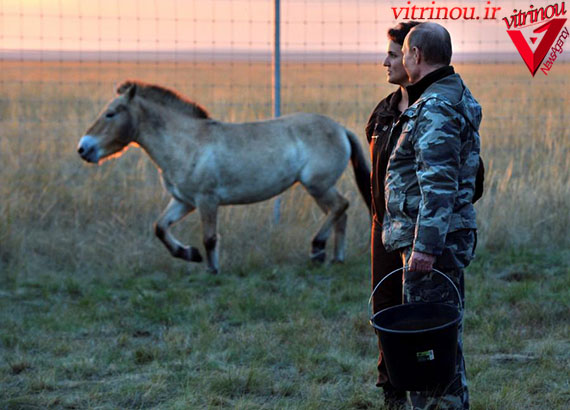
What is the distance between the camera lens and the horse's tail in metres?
7.88

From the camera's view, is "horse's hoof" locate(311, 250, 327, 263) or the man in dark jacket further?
"horse's hoof" locate(311, 250, 327, 263)

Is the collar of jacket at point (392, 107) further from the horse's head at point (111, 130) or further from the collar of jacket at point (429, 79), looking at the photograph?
the horse's head at point (111, 130)

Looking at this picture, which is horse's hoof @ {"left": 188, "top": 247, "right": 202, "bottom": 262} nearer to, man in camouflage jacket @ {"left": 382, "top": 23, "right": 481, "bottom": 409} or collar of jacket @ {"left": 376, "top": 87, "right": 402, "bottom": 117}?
collar of jacket @ {"left": 376, "top": 87, "right": 402, "bottom": 117}

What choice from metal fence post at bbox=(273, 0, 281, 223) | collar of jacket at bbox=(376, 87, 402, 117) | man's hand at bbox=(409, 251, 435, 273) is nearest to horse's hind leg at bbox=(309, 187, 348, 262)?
metal fence post at bbox=(273, 0, 281, 223)

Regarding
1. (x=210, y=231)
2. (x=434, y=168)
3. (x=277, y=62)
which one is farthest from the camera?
(x=277, y=62)

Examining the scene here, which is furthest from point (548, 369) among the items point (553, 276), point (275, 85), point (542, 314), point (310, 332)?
point (275, 85)

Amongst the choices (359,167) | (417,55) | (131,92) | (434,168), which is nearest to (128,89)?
(131,92)

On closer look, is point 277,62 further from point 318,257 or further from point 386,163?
point 386,163

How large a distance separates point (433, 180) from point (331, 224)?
4.69 metres

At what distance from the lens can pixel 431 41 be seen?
11.5ft

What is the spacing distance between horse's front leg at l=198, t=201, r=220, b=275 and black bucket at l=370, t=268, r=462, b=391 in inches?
164

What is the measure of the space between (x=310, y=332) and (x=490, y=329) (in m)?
1.28

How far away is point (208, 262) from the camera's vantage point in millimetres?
7691

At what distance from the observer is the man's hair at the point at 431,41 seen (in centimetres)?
351
